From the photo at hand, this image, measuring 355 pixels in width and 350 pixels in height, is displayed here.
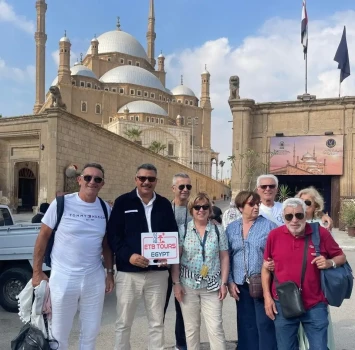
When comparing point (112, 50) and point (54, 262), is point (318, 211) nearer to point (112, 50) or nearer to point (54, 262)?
point (54, 262)

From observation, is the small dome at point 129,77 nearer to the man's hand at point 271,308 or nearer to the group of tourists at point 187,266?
the group of tourists at point 187,266

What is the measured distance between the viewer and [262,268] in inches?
131

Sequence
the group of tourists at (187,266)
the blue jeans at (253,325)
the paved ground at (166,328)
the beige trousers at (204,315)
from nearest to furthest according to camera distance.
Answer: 1. the group of tourists at (187,266)
2. the blue jeans at (253,325)
3. the beige trousers at (204,315)
4. the paved ground at (166,328)

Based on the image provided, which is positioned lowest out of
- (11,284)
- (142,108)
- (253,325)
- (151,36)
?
(11,284)

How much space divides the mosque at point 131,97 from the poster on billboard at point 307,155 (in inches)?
1502

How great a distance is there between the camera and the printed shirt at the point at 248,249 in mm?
3545

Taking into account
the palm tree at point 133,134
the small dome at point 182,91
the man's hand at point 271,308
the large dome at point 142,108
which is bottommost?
the man's hand at point 271,308

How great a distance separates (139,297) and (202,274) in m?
0.62

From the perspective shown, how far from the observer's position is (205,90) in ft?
304

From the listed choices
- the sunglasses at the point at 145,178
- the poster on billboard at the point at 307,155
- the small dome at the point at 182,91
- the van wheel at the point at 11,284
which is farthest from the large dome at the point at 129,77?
the sunglasses at the point at 145,178

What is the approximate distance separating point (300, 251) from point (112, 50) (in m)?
87.8

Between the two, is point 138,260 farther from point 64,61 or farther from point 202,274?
point 64,61

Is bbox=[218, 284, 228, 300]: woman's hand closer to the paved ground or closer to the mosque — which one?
the paved ground

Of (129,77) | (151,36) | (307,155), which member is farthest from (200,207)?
(151,36)
